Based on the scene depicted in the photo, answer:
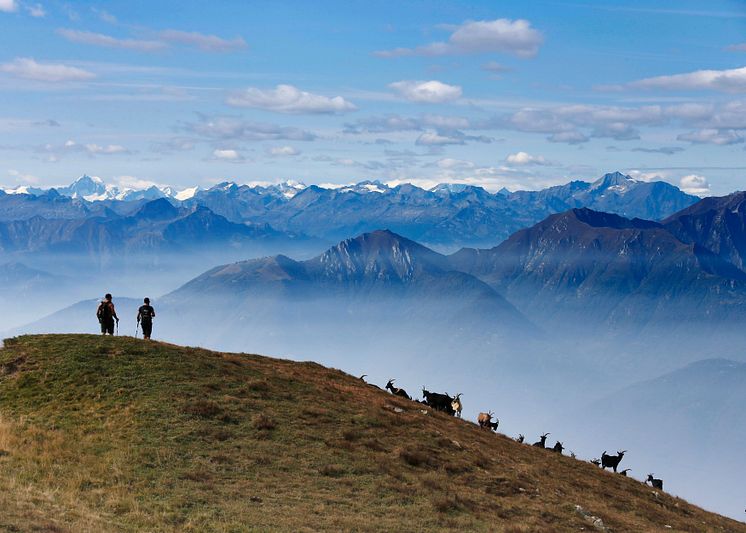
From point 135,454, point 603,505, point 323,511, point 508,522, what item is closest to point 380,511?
point 323,511

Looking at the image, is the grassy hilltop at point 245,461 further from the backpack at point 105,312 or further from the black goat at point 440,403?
the black goat at point 440,403

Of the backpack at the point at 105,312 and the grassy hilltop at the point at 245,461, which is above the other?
the backpack at the point at 105,312

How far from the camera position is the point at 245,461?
→ 103 feet

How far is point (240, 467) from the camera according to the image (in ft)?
101

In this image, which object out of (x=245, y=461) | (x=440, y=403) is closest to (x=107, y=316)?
(x=245, y=461)

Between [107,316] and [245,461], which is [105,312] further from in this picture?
[245,461]

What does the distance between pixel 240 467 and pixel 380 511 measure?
6.71 meters

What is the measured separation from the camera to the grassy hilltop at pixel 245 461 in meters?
26.0

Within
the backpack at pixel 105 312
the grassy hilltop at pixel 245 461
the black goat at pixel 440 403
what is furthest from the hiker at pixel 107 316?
Result: the black goat at pixel 440 403

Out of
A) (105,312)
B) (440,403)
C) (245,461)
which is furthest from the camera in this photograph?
(440,403)

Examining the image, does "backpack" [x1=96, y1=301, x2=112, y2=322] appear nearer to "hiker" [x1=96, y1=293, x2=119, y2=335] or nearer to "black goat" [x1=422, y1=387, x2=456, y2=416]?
"hiker" [x1=96, y1=293, x2=119, y2=335]

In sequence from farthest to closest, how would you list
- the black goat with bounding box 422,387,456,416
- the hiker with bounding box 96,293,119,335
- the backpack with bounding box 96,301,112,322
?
the black goat with bounding box 422,387,456,416 → the hiker with bounding box 96,293,119,335 → the backpack with bounding box 96,301,112,322

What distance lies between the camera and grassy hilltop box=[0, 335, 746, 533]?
26.0 metres

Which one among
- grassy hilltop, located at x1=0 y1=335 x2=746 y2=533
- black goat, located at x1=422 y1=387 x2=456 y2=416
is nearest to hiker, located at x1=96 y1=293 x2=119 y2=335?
grassy hilltop, located at x1=0 y1=335 x2=746 y2=533
